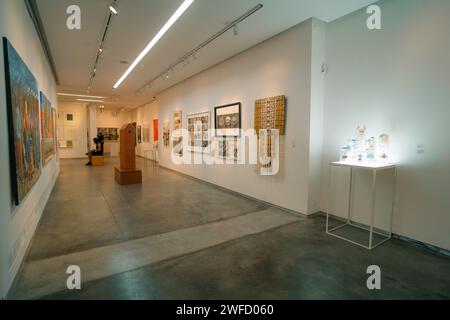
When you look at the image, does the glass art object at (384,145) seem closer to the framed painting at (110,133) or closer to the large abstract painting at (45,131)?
the large abstract painting at (45,131)

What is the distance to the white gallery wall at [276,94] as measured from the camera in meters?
4.06

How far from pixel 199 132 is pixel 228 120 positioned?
5.23 ft

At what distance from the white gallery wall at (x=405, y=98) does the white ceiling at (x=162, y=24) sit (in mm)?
533

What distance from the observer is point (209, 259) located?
2732 millimetres

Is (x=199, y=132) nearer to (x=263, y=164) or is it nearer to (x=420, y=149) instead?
(x=263, y=164)

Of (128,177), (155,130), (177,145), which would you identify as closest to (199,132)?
(177,145)

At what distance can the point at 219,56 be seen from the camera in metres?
5.70

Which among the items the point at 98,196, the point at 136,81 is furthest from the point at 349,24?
the point at 136,81

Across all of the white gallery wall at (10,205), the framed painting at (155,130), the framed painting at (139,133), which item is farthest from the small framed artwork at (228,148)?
the framed painting at (139,133)

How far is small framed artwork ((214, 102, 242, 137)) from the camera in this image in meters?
5.54

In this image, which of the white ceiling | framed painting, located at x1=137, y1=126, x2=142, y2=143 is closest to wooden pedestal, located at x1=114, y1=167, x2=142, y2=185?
the white ceiling

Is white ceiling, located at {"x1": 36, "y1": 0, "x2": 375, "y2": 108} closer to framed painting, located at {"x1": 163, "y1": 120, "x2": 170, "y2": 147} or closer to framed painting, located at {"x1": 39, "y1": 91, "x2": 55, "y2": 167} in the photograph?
framed painting, located at {"x1": 39, "y1": 91, "x2": 55, "y2": 167}

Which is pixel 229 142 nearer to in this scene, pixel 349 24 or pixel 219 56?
pixel 219 56

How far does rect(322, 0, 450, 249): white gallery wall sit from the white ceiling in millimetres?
533
